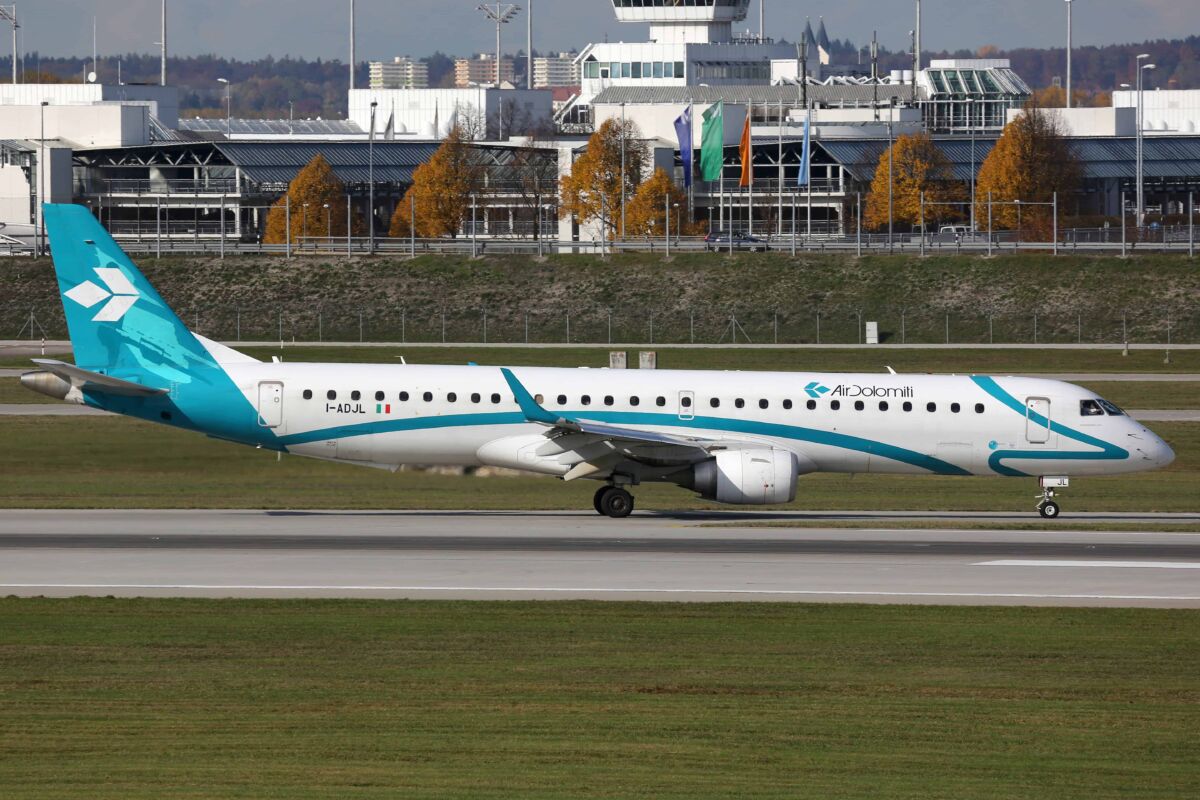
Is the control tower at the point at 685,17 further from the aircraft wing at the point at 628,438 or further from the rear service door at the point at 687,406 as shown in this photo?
the aircraft wing at the point at 628,438

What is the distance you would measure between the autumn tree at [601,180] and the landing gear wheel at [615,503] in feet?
296

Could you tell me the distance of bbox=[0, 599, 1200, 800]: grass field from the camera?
1691 centimetres

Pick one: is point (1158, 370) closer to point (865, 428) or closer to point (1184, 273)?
point (1184, 273)

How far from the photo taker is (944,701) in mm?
20719

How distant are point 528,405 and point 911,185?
96560mm

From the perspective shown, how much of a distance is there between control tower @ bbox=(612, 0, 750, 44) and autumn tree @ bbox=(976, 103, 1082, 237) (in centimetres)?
5621

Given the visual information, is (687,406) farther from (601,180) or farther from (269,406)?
(601,180)

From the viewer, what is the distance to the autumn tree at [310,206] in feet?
431

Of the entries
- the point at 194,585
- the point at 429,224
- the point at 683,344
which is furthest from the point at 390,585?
the point at 429,224

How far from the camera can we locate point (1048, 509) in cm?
3984

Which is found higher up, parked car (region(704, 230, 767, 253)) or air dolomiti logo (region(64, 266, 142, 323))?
parked car (region(704, 230, 767, 253))

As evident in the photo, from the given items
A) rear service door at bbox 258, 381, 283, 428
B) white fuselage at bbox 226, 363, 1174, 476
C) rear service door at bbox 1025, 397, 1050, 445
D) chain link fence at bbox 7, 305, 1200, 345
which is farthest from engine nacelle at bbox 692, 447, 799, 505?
chain link fence at bbox 7, 305, 1200, 345

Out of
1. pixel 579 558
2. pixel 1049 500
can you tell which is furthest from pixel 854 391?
pixel 579 558

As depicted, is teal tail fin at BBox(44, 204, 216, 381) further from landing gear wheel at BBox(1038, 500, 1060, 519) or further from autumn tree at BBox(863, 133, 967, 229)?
autumn tree at BBox(863, 133, 967, 229)
